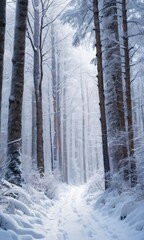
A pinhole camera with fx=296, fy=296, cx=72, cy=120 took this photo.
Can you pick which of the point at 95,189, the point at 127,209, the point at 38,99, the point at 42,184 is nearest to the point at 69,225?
the point at 127,209

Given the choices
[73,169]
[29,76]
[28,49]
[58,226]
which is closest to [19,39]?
[58,226]

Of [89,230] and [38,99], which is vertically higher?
[38,99]

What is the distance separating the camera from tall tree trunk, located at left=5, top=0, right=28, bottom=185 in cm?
691

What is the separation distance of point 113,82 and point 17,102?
12.8ft

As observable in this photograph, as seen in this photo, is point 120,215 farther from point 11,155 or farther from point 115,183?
point 11,155

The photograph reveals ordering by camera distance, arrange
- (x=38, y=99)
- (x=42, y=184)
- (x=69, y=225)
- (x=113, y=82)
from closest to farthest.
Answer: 1. (x=69, y=225)
2. (x=113, y=82)
3. (x=42, y=184)
4. (x=38, y=99)

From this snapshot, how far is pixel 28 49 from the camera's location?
78.2 ft

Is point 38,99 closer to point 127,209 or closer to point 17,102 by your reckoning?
point 17,102

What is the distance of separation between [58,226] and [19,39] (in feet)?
14.9

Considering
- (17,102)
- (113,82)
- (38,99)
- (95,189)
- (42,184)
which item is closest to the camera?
(17,102)

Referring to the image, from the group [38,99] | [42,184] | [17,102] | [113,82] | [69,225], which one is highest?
[38,99]

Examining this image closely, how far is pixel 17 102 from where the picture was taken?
7.25m

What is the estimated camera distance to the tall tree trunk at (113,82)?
9602mm

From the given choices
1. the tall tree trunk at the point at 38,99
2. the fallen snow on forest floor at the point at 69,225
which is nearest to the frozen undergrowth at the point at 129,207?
the fallen snow on forest floor at the point at 69,225
